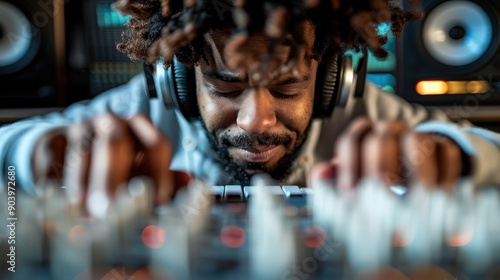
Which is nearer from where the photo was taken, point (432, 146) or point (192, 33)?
point (192, 33)

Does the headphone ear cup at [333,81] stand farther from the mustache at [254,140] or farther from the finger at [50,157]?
the finger at [50,157]

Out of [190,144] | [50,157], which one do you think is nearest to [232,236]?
[50,157]

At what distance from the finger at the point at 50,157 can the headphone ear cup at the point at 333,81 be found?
0.38 m

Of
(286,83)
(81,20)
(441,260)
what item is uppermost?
(81,20)

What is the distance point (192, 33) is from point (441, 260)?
0.26 metres

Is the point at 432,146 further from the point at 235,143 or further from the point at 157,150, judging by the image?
the point at 157,150

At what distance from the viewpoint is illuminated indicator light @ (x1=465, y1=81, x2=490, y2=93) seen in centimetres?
114

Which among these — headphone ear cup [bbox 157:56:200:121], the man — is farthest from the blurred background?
headphone ear cup [bbox 157:56:200:121]

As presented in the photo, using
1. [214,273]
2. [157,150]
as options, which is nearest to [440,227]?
[214,273]

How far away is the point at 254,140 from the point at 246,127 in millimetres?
55

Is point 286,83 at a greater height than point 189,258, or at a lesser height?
greater

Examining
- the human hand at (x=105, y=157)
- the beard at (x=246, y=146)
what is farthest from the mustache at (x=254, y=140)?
the human hand at (x=105, y=157)

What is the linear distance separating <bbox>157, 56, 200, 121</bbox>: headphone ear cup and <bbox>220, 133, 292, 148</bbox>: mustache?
2.5 inches

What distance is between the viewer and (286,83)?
0.55 meters
